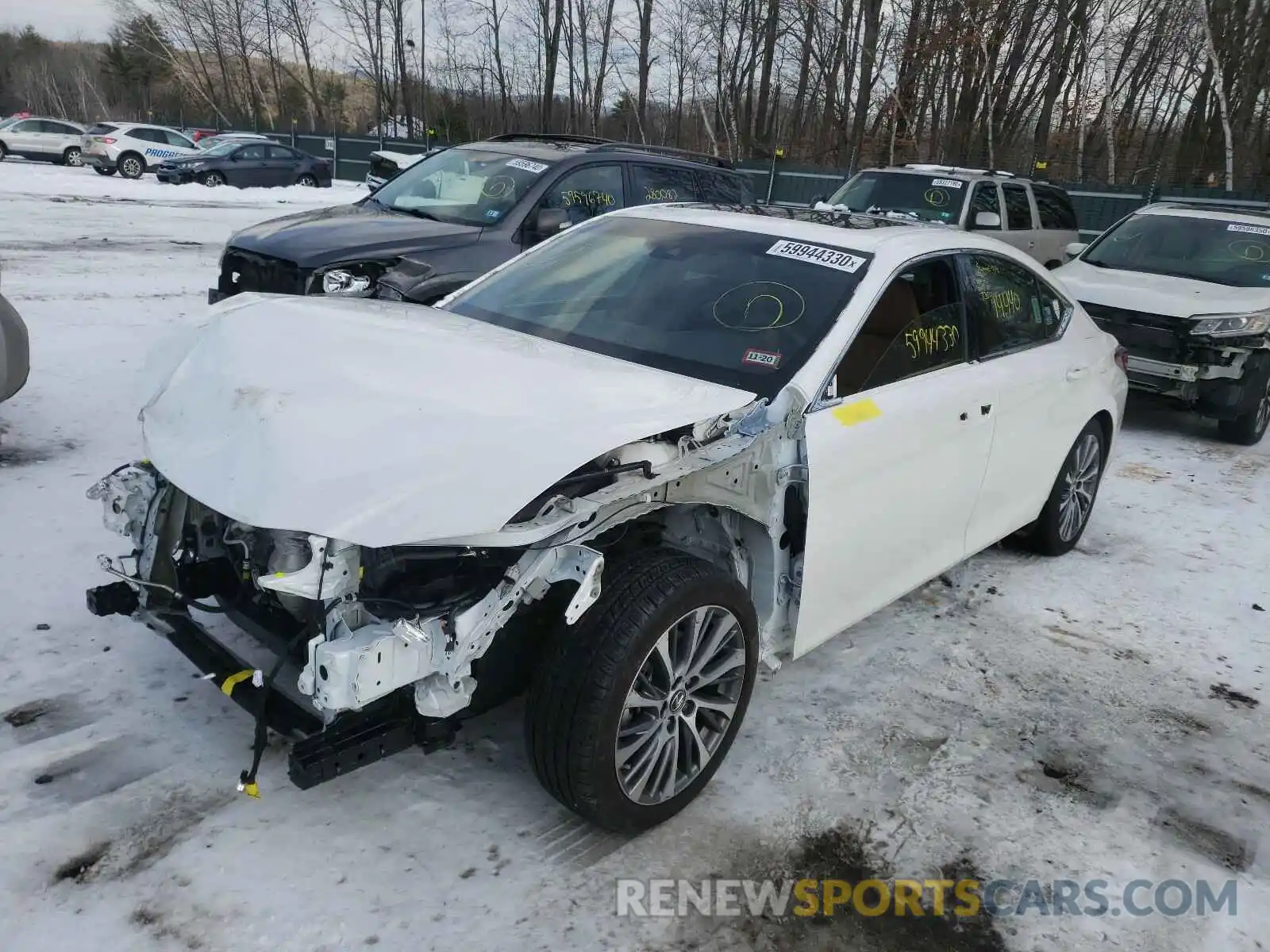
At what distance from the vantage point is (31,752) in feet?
9.46

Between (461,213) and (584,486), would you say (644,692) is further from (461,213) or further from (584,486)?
(461,213)

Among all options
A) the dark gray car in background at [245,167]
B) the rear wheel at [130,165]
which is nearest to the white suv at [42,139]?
the rear wheel at [130,165]

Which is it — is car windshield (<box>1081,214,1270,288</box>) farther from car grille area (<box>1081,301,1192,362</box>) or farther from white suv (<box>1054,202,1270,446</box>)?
car grille area (<box>1081,301,1192,362</box>)

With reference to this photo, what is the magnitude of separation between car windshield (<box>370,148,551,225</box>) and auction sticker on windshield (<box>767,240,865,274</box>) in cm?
403

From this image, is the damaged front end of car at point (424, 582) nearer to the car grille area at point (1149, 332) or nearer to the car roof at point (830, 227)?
the car roof at point (830, 227)

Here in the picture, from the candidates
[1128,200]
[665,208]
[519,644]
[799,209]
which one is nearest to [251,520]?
[519,644]

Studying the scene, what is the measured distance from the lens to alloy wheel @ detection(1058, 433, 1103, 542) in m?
4.96

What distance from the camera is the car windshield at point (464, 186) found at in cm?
743

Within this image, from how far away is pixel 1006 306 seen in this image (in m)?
4.31

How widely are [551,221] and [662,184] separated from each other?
1.80 m

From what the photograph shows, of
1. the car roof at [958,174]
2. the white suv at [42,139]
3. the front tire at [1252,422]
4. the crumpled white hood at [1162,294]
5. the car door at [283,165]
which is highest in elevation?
the white suv at [42,139]

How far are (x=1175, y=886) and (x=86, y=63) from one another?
110 m

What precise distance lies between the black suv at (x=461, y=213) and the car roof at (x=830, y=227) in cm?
182

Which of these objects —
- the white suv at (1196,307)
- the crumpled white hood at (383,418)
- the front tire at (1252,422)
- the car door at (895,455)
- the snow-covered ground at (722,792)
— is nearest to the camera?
the crumpled white hood at (383,418)
